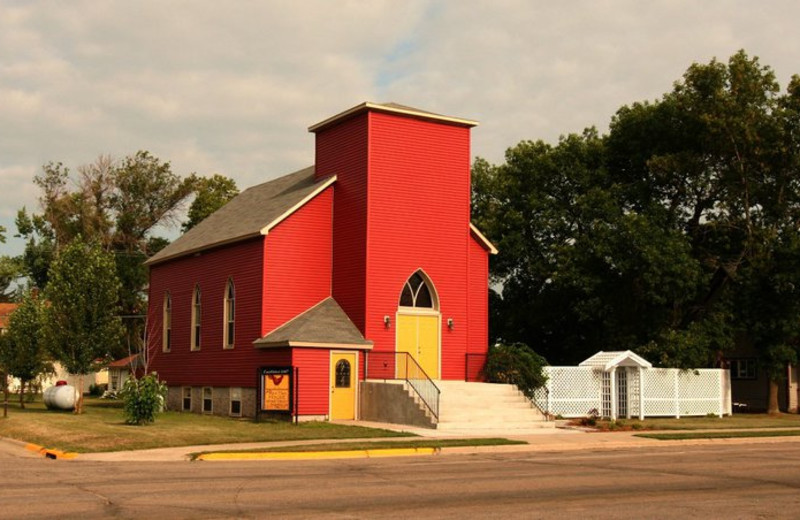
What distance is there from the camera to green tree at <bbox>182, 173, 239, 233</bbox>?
70250 mm

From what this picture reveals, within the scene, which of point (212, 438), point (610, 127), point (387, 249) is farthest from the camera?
point (610, 127)

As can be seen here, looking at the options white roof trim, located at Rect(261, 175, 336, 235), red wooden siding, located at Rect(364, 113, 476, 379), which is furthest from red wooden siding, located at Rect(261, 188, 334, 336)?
red wooden siding, located at Rect(364, 113, 476, 379)

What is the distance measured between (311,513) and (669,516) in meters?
4.50

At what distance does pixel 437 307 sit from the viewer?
3616 cm

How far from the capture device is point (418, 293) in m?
35.9

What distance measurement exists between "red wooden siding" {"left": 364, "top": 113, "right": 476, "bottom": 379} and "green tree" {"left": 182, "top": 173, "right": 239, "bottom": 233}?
36.0 m

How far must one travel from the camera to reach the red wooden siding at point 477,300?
123 ft

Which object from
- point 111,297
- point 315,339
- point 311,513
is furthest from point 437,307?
point 311,513

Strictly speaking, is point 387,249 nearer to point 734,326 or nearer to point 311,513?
point 734,326

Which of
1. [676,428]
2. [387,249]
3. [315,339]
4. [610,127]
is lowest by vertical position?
[676,428]

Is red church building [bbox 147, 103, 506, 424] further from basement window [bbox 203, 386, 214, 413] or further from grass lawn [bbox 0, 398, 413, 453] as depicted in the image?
grass lawn [bbox 0, 398, 413, 453]

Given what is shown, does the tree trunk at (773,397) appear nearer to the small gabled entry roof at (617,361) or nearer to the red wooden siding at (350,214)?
the small gabled entry roof at (617,361)

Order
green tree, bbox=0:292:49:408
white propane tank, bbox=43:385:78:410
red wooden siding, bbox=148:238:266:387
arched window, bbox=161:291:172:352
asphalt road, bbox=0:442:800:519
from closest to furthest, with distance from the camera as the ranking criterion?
asphalt road, bbox=0:442:800:519 → red wooden siding, bbox=148:238:266:387 → white propane tank, bbox=43:385:78:410 → green tree, bbox=0:292:49:408 → arched window, bbox=161:291:172:352

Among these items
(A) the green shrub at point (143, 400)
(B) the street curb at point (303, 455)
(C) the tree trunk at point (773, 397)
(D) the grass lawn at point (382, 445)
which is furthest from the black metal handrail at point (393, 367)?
(C) the tree trunk at point (773, 397)
